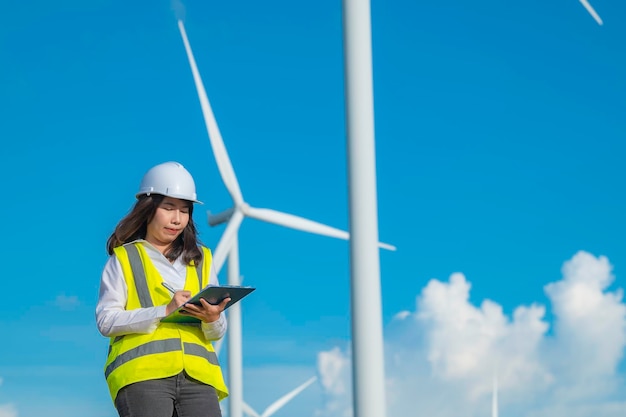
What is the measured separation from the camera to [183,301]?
631 centimetres

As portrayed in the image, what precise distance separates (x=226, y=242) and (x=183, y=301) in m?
21.6

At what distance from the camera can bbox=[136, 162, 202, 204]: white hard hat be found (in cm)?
673

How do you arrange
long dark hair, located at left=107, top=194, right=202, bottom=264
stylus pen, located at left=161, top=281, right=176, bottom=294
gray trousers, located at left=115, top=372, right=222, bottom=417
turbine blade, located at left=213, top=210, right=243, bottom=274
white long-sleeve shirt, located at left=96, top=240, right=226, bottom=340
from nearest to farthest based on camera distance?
gray trousers, located at left=115, top=372, right=222, bottom=417 < white long-sleeve shirt, located at left=96, top=240, right=226, bottom=340 < stylus pen, located at left=161, top=281, right=176, bottom=294 < long dark hair, located at left=107, top=194, right=202, bottom=264 < turbine blade, located at left=213, top=210, right=243, bottom=274

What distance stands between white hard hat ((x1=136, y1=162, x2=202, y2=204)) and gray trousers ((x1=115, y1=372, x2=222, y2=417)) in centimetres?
122

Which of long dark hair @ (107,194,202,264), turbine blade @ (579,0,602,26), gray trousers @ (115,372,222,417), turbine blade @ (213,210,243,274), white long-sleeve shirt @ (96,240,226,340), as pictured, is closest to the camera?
gray trousers @ (115,372,222,417)

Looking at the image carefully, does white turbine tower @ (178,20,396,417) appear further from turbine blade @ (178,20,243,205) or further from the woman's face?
the woman's face

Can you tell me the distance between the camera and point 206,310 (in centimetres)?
632

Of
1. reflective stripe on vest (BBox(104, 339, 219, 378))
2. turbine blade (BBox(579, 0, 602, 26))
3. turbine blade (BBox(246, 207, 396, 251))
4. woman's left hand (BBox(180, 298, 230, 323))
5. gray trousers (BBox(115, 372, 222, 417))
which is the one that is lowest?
gray trousers (BBox(115, 372, 222, 417))

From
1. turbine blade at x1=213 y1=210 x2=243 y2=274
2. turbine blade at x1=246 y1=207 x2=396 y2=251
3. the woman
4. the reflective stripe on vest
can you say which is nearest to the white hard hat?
the woman

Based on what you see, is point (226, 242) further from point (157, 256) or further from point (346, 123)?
point (157, 256)

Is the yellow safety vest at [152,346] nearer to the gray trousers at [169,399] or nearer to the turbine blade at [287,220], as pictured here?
the gray trousers at [169,399]

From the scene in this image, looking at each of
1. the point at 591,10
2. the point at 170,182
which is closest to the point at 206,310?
the point at 170,182

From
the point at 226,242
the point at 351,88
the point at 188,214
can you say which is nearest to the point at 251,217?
the point at 226,242

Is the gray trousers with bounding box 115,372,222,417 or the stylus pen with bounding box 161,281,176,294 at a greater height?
the stylus pen with bounding box 161,281,176,294
